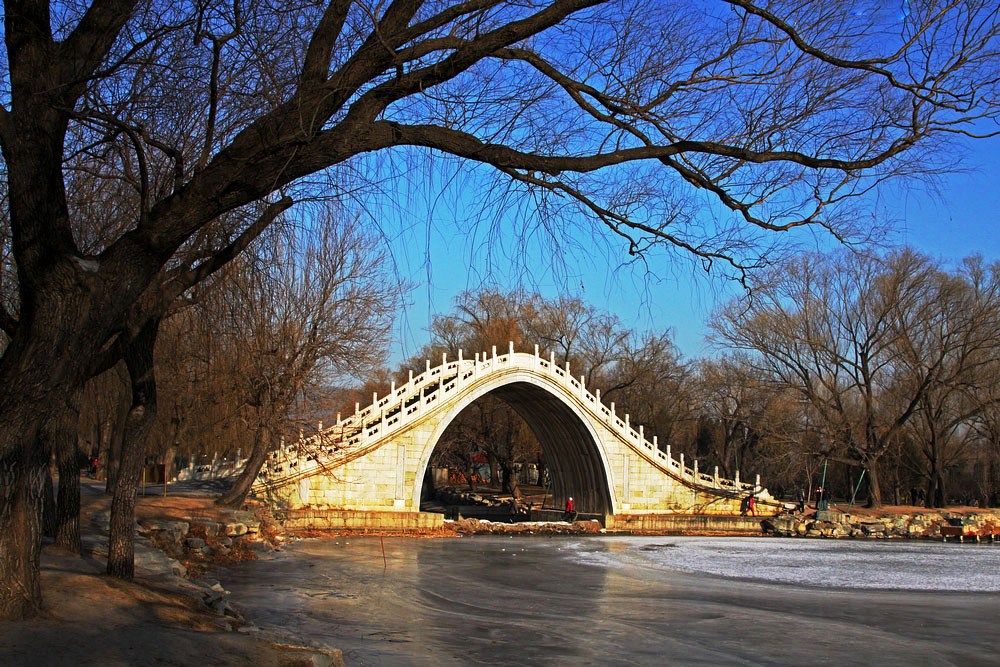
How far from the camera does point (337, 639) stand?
9656 mm

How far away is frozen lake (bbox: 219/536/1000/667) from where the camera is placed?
32.2 feet

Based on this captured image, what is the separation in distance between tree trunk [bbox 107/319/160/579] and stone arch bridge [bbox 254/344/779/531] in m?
16.8

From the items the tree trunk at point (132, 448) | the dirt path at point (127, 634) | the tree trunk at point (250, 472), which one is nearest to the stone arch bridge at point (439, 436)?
the tree trunk at point (250, 472)

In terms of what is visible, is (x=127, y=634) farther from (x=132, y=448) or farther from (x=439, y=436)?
(x=439, y=436)

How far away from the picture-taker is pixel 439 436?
33.1 meters

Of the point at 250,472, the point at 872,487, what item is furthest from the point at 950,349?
the point at 250,472

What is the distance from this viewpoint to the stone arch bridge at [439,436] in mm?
30045

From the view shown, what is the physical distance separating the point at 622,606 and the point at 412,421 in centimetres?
1972

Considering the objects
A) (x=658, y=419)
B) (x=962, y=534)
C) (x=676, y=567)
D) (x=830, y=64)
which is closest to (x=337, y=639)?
(x=830, y=64)

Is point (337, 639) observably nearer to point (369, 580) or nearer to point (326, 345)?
point (369, 580)

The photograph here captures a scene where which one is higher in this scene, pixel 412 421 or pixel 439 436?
pixel 412 421

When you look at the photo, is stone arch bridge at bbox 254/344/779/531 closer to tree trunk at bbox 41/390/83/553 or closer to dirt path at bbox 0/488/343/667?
tree trunk at bbox 41/390/83/553

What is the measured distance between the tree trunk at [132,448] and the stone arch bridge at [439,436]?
1677 centimetres

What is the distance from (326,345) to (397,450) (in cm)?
974
